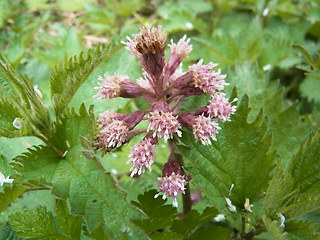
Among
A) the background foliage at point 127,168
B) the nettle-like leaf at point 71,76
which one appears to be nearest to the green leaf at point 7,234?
the background foliage at point 127,168

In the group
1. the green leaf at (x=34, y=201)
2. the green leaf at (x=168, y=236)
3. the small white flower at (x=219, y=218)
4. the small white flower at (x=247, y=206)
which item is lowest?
the small white flower at (x=219, y=218)

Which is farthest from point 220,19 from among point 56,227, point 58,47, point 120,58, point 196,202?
point 56,227

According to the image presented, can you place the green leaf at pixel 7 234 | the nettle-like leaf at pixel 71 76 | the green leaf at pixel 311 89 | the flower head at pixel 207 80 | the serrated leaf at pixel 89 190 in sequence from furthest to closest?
the green leaf at pixel 311 89 → the green leaf at pixel 7 234 → the nettle-like leaf at pixel 71 76 → the flower head at pixel 207 80 → the serrated leaf at pixel 89 190

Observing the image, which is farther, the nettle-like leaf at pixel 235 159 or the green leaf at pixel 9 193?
the nettle-like leaf at pixel 235 159

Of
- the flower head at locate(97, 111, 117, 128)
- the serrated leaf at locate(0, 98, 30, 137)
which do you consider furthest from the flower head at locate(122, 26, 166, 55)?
the serrated leaf at locate(0, 98, 30, 137)

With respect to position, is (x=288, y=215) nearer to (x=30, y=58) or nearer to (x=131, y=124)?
(x=131, y=124)

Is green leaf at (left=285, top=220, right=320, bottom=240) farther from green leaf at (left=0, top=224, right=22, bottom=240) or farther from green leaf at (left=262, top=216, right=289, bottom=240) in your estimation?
green leaf at (left=0, top=224, right=22, bottom=240)

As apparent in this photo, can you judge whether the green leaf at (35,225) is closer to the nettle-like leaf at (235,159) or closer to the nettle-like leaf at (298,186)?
the nettle-like leaf at (235,159)

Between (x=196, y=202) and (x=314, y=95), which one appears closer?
(x=196, y=202)
